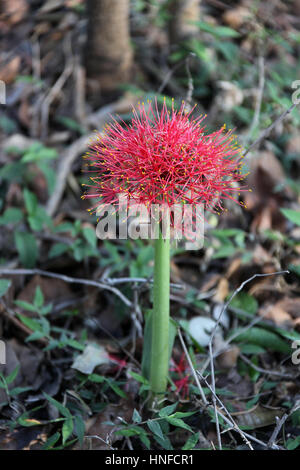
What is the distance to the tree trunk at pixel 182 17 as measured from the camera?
419cm

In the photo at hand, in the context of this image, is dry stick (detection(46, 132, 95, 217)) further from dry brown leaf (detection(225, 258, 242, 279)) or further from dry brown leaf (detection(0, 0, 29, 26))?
dry brown leaf (detection(0, 0, 29, 26))

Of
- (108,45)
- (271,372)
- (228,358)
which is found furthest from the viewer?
(108,45)

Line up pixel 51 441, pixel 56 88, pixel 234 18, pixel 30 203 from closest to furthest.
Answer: pixel 51 441 < pixel 30 203 < pixel 56 88 < pixel 234 18

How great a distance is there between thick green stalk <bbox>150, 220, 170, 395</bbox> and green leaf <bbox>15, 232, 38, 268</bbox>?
1.21m

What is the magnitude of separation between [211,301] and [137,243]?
0.59 m

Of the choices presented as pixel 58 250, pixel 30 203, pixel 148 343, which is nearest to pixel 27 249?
pixel 58 250

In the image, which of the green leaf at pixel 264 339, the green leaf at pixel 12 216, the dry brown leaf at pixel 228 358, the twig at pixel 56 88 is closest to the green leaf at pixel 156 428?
the dry brown leaf at pixel 228 358

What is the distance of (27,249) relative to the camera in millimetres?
2881

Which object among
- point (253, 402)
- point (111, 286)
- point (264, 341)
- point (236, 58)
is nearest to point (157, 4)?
point (236, 58)

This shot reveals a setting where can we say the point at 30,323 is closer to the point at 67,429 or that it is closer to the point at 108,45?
the point at 67,429

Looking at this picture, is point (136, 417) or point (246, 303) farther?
point (246, 303)

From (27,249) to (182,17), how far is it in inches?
105

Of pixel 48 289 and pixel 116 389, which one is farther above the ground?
pixel 48 289

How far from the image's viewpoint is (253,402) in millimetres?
2107
